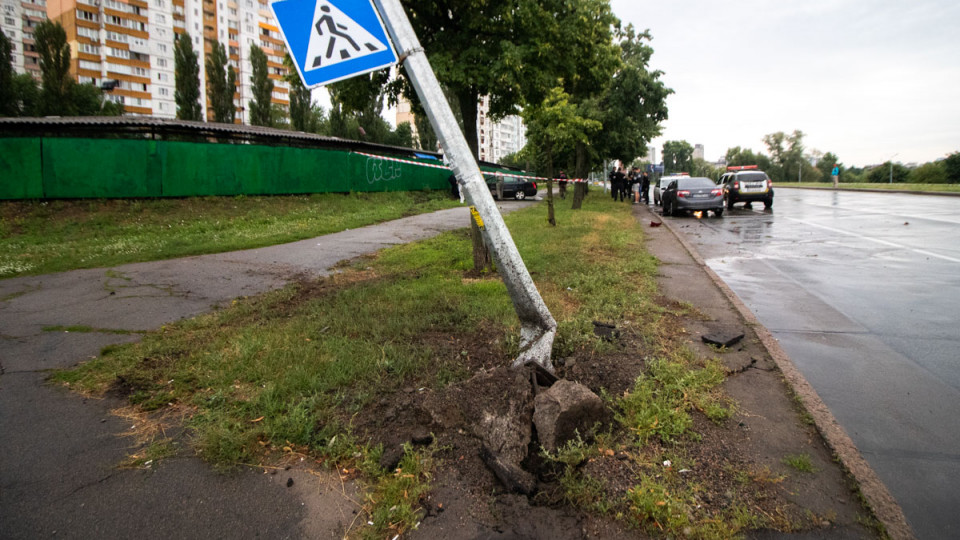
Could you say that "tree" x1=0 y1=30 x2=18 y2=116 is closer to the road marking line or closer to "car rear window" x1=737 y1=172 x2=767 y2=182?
"car rear window" x1=737 y1=172 x2=767 y2=182

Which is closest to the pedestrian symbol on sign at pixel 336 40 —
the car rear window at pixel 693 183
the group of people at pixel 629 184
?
the car rear window at pixel 693 183

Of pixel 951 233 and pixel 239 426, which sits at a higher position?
pixel 951 233

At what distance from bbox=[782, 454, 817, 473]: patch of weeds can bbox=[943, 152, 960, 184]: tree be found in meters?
59.9

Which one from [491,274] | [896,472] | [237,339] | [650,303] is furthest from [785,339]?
[237,339]

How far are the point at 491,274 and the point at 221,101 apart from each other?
46.5 m

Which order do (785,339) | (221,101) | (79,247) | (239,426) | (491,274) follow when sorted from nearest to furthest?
(239,426), (785,339), (491,274), (79,247), (221,101)

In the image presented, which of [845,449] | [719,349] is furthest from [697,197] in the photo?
[845,449]

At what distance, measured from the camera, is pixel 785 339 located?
5156mm

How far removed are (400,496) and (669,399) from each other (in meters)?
1.91

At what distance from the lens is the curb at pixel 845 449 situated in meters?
2.45

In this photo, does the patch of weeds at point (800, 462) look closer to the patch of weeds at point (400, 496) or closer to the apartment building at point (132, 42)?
the patch of weeds at point (400, 496)

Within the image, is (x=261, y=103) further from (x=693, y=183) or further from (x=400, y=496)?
(x=400, y=496)

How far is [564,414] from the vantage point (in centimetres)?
305

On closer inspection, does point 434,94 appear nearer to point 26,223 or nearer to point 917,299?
point 917,299
